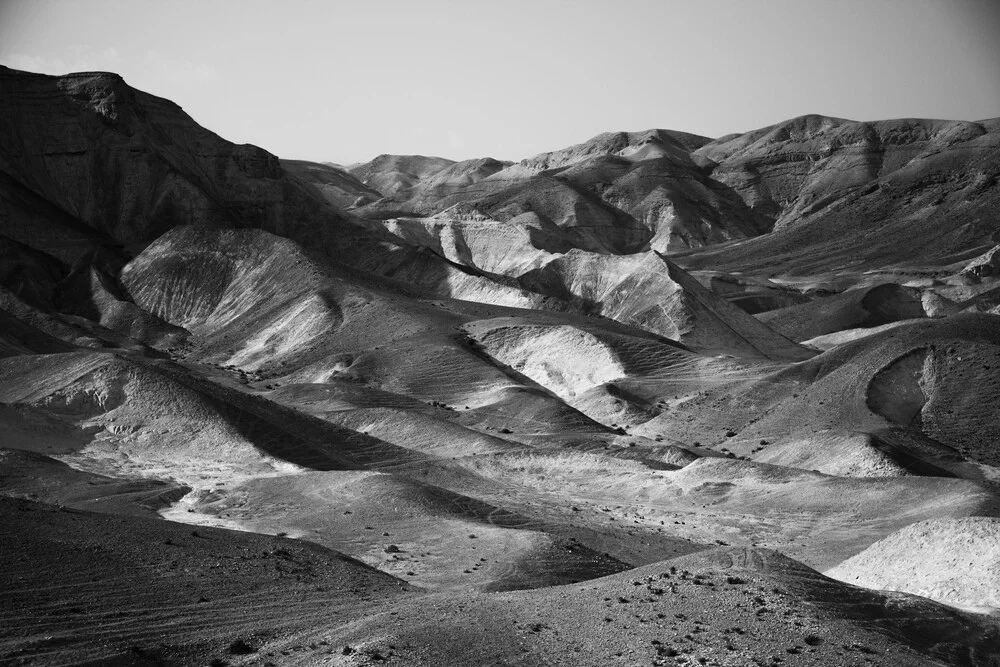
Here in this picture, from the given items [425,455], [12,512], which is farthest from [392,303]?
[12,512]

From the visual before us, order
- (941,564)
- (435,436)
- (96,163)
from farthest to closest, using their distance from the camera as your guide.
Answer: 1. (96,163)
2. (435,436)
3. (941,564)

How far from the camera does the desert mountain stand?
24344mm

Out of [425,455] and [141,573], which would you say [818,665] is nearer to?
[141,573]

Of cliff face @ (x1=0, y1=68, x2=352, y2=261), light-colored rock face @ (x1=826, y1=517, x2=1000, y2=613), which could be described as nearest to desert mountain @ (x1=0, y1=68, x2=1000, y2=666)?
light-colored rock face @ (x1=826, y1=517, x2=1000, y2=613)

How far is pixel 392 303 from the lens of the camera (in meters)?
87.8

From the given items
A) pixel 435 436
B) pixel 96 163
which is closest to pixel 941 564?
pixel 435 436

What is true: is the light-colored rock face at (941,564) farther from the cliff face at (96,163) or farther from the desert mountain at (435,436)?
the cliff face at (96,163)

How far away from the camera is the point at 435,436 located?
201ft

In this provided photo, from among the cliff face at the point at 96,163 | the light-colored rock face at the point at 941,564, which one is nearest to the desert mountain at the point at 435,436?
the light-colored rock face at the point at 941,564

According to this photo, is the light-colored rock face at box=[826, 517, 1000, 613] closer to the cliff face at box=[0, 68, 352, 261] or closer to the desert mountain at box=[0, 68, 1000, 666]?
the desert mountain at box=[0, 68, 1000, 666]

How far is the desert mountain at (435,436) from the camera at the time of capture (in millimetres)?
24344

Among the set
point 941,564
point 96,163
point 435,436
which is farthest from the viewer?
point 96,163

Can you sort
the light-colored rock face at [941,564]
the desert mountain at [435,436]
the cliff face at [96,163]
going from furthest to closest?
the cliff face at [96,163] → the light-colored rock face at [941,564] → the desert mountain at [435,436]

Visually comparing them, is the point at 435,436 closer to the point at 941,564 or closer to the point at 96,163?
the point at 941,564
